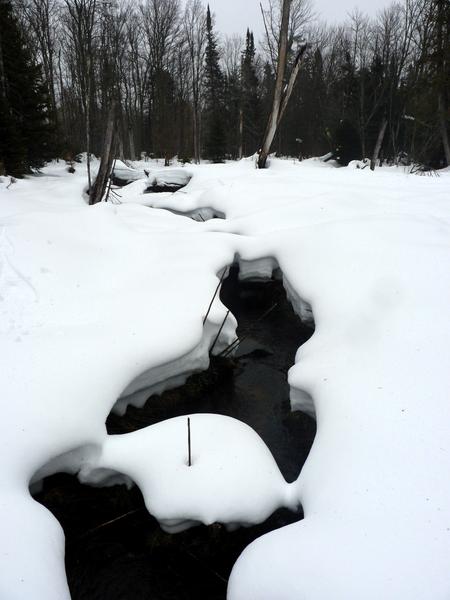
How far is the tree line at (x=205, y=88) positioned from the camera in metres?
13.2

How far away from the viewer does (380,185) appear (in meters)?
8.41

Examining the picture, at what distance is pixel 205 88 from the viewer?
28.7 m

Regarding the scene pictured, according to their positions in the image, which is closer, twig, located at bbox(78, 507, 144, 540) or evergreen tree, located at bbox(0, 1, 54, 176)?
twig, located at bbox(78, 507, 144, 540)

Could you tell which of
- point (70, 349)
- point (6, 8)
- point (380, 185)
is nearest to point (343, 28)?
point (6, 8)

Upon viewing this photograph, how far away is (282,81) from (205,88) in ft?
64.3

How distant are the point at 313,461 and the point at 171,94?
28181 millimetres

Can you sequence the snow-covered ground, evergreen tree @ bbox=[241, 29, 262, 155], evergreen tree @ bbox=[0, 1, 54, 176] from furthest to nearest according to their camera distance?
evergreen tree @ bbox=[241, 29, 262, 155] < evergreen tree @ bbox=[0, 1, 54, 176] < the snow-covered ground

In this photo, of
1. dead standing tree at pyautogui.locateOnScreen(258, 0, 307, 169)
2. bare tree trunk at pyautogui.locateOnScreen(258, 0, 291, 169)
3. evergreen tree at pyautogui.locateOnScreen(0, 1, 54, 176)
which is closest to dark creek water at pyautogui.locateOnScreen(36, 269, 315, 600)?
bare tree trunk at pyautogui.locateOnScreen(258, 0, 291, 169)

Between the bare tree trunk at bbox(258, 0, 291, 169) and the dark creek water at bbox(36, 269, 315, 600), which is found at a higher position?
the bare tree trunk at bbox(258, 0, 291, 169)

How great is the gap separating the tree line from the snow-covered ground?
7.61 m

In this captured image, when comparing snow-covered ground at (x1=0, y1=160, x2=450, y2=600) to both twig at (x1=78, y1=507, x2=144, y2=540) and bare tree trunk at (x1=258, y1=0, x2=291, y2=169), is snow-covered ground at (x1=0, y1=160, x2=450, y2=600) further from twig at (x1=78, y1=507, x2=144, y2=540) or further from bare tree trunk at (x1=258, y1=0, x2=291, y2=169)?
bare tree trunk at (x1=258, y1=0, x2=291, y2=169)

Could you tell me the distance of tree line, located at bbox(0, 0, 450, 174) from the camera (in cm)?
1322

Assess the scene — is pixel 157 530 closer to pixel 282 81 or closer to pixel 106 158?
pixel 106 158

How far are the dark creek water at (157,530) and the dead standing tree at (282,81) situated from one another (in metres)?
9.64
